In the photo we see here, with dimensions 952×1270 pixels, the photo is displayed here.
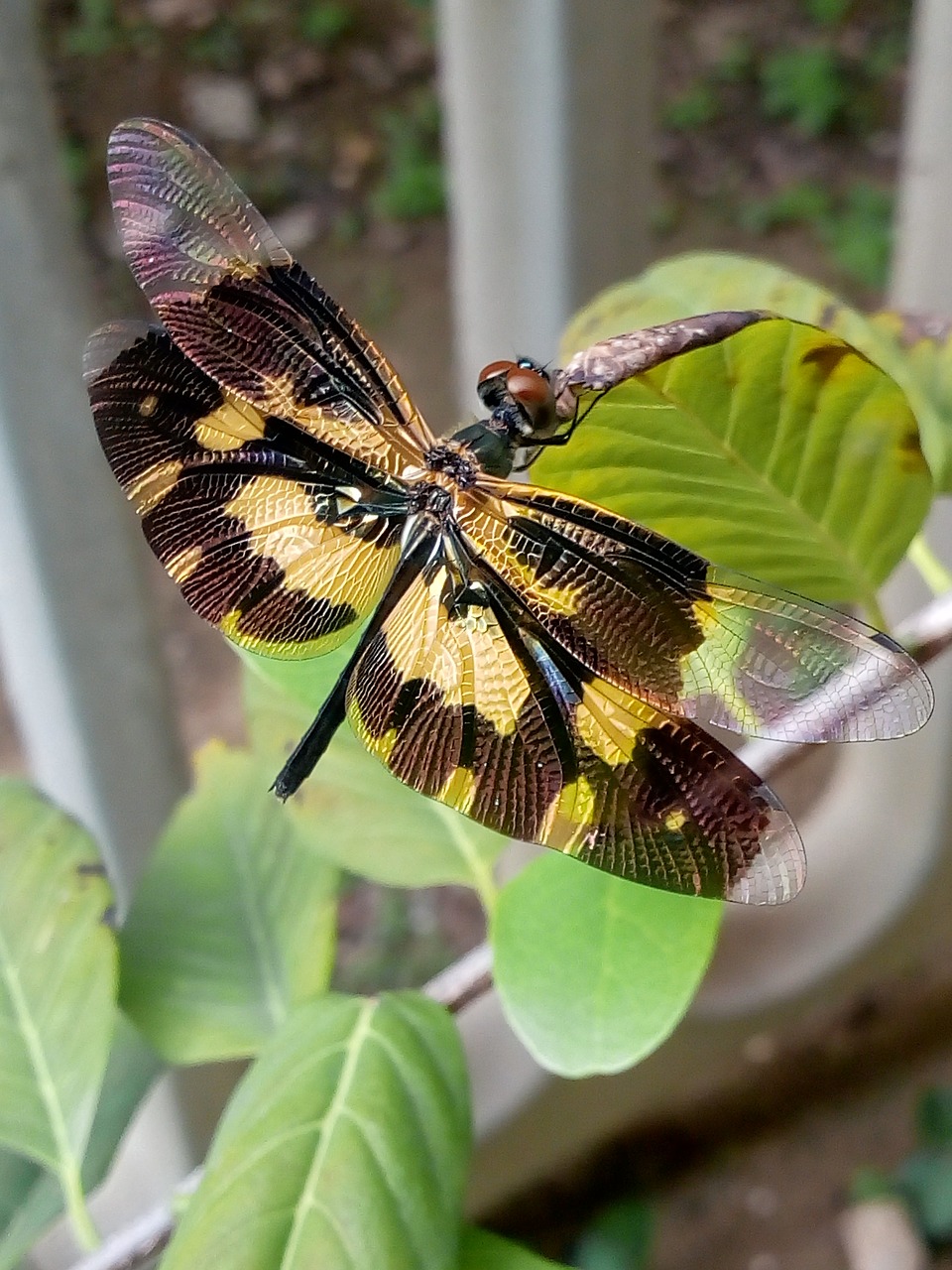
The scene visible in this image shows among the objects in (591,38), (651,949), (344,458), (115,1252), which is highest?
(591,38)

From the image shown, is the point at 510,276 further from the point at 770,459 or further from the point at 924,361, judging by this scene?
the point at 770,459

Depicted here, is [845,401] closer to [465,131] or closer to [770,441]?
[770,441]

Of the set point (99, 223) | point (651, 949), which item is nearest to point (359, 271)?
point (99, 223)

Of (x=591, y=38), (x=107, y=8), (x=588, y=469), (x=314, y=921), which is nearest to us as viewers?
(x=588, y=469)

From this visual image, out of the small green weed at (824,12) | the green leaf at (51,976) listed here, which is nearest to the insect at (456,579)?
the green leaf at (51,976)

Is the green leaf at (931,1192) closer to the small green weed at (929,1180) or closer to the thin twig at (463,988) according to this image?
the small green weed at (929,1180)

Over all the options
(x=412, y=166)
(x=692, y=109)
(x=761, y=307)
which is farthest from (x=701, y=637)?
(x=692, y=109)
